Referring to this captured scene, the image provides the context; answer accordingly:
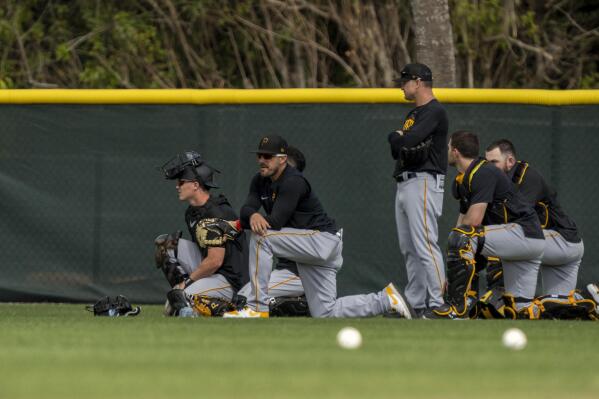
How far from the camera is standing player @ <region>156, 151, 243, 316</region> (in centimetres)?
1060

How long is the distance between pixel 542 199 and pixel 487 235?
3.03ft

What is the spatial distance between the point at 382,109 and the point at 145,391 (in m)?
7.18

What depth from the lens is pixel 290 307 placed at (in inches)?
435

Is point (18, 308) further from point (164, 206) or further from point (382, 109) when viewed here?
point (382, 109)

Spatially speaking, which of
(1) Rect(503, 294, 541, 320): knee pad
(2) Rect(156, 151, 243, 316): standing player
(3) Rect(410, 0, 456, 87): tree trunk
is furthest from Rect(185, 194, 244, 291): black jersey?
(3) Rect(410, 0, 456, 87): tree trunk

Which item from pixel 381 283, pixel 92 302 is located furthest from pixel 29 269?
pixel 381 283

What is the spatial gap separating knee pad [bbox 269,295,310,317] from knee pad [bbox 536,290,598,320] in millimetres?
1886

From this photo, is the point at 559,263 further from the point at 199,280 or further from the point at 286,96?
the point at 286,96

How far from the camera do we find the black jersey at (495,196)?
1037 centimetres

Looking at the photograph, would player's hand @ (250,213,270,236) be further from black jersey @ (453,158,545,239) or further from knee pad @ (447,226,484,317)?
black jersey @ (453,158,545,239)

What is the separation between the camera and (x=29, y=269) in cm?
1260

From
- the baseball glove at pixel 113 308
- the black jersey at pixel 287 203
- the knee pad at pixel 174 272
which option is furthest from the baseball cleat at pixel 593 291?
the baseball glove at pixel 113 308

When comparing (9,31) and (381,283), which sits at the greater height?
(9,31)

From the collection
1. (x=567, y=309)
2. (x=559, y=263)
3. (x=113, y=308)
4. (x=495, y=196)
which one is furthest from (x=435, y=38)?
(x=113, y=308)
